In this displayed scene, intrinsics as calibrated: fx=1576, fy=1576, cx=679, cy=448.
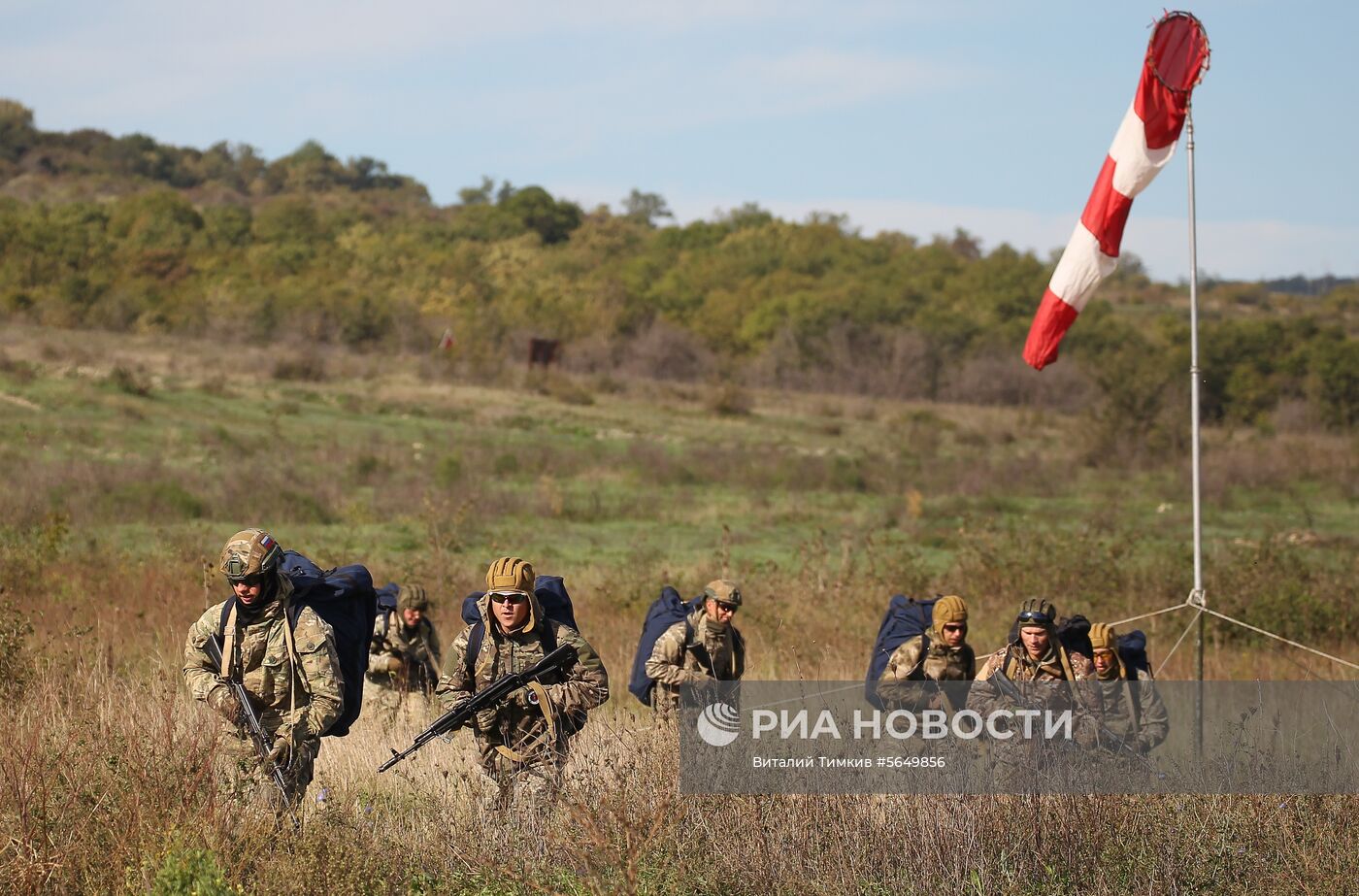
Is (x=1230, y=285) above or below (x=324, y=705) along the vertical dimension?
above

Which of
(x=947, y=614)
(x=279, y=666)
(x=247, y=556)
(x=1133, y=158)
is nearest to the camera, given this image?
(x=247, y=556)

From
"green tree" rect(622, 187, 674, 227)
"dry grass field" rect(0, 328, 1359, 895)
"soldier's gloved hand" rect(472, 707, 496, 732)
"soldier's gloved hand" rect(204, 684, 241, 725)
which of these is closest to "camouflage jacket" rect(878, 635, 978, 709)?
"dry grass field" rect(0, 328, 1359, 895)

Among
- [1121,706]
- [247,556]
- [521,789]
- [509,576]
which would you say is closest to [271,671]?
[247,556]

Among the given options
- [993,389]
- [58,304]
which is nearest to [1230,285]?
[993,389]

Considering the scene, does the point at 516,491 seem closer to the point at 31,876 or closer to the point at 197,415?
the point at 197,415

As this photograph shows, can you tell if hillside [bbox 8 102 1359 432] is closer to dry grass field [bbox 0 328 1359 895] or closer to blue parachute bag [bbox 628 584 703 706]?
dry grass field [bbox 0 328 1359 895]

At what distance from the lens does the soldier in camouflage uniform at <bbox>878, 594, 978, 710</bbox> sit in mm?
8469

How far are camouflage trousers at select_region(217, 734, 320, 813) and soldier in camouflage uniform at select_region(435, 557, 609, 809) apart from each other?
2.36 feet

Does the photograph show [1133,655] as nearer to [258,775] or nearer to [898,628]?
[898,628]

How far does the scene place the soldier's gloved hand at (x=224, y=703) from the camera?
651cm

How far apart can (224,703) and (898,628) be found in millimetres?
3941

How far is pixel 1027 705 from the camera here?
775 cm

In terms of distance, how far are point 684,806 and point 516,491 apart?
60.6ft

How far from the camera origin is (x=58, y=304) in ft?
181
